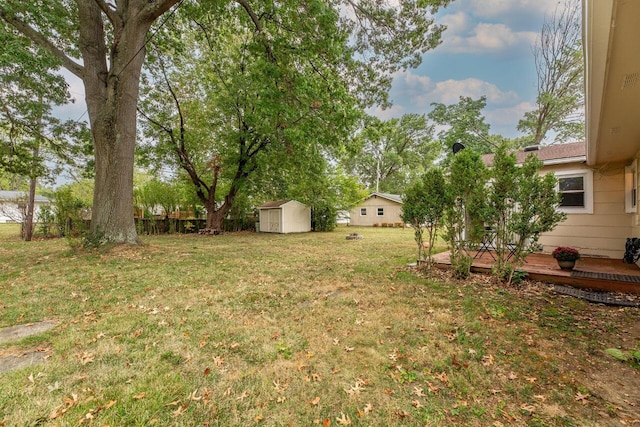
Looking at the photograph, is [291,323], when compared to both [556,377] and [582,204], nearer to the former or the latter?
[556,377]

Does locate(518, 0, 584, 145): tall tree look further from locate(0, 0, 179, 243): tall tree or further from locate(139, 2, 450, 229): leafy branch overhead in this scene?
locate(0, 0, 179, 243): tall tree

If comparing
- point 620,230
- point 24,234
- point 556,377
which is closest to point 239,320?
point 556,377

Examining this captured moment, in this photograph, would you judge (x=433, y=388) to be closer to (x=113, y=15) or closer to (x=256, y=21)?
(x=256, y=21)

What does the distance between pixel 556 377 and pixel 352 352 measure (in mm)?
1734

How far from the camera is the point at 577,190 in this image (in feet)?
22.6

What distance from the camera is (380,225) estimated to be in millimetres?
24250

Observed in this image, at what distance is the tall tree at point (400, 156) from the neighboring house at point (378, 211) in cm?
547

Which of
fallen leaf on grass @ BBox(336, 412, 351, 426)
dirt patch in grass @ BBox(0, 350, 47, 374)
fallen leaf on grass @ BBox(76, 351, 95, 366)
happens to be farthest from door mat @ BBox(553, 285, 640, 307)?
dirt patch in grass @ BBox(0, 350, 47, 374)

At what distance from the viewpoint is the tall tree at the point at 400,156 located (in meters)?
29.4

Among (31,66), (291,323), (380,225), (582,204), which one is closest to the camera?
(291,323)

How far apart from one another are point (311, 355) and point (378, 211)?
22988 mm

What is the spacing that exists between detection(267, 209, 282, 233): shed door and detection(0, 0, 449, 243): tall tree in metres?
9.64

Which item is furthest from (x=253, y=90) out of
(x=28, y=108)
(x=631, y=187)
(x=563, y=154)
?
(x=631, y=187)

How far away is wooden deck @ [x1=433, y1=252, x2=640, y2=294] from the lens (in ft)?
14.0
